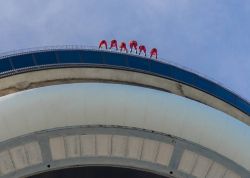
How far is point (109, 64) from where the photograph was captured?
31.9 m

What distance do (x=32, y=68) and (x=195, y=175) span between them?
1084 centimetres

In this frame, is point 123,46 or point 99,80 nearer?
point 99,80

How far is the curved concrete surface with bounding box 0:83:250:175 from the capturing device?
80.7 feet

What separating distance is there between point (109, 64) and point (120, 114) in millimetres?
7175

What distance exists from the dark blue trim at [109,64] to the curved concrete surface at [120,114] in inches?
226

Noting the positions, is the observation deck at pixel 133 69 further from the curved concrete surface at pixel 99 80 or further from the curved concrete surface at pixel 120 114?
the curved concrete surface at pixel 120 114

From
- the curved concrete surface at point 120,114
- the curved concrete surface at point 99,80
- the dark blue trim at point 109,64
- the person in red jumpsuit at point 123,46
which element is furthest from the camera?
the person in red jumpsuit at point 123,46

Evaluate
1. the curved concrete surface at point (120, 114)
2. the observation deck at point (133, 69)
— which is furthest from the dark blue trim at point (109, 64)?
the curved concrete surface at point (120, 114)

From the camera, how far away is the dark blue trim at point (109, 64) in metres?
31.4

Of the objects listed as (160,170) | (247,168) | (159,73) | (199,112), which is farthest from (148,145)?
(159,73)

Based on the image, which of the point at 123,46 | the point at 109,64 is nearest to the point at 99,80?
the point at 109,64

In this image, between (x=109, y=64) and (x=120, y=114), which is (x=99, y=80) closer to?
(x=109, y=64)

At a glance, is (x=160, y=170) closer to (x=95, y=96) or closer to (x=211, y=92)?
(x=95, y=96)

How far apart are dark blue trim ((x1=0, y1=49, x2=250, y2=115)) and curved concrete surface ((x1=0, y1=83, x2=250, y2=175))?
575 centimetres
